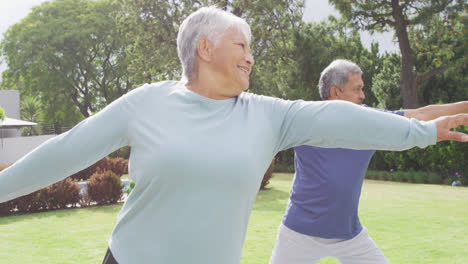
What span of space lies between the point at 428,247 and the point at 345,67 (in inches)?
183

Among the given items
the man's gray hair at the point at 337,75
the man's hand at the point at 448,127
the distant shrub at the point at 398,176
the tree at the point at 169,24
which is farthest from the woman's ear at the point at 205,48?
the tree at the point at 169,24

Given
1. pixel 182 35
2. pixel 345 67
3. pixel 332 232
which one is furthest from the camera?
pixel 345 67

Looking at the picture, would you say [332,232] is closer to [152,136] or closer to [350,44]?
[152,136]

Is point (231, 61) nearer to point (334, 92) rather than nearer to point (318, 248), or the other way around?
point (318, 248)

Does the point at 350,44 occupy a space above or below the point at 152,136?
above

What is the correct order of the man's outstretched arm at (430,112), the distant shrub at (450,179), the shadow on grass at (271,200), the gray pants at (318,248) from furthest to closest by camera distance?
the distant shrub at (450,179) → the shadow on grass at (271,200) → the gray pants at (318,248) → the man's outstretched arm at (430,112)

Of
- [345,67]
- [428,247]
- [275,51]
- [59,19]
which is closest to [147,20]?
[275,51]

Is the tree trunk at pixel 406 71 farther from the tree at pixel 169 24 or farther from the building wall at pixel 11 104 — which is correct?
the building wall at pixel 11 104

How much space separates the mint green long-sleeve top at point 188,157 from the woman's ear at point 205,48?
0.74 feet

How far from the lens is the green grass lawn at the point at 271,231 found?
7.19 metres

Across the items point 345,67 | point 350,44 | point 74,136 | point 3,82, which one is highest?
point 350,44

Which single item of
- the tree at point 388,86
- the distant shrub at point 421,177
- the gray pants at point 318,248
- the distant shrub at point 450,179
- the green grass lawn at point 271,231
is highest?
the tree at point 388,86

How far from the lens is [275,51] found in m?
29.5

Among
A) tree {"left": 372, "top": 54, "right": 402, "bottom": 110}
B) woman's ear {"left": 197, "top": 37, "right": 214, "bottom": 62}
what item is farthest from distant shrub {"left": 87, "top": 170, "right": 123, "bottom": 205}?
tree {"left": 372, "top": 54, "right": 402, "bottom": 110}
